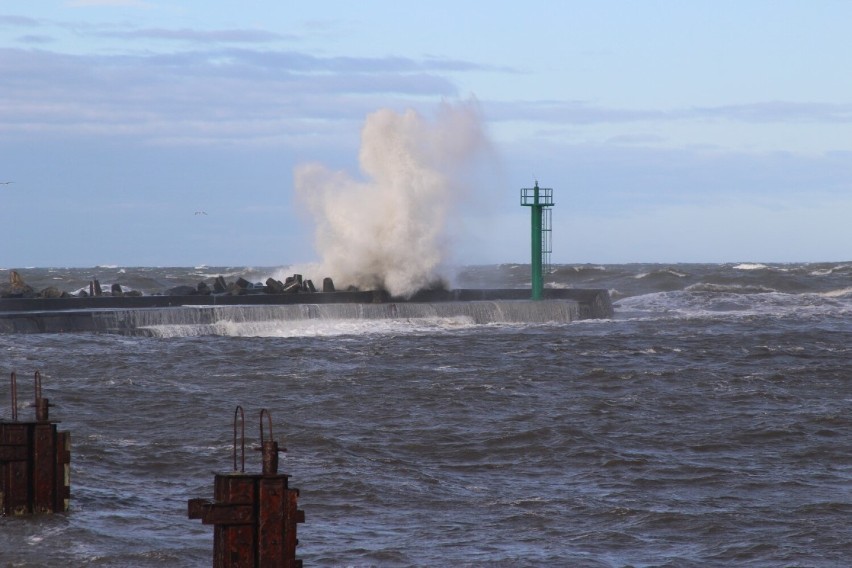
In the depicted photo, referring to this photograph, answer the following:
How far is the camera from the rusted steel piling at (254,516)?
19.4ft

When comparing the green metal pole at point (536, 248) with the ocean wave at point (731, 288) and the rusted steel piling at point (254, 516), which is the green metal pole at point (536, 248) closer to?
the ocean wave at point (731, 288)

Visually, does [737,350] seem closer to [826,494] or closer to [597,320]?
[597,320]

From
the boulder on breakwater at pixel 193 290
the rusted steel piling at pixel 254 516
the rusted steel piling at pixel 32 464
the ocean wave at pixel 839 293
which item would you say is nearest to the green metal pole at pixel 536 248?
the boulder on breakwater at pixel 193 290

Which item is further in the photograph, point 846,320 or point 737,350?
point 846,320

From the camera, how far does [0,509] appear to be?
8211 millimetres

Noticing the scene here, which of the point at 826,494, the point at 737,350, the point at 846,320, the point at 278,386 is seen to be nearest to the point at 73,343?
the point at 278,386

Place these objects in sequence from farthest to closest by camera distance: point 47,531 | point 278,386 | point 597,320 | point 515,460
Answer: point 597,320
point 278,386
point 515,460
point 47,531

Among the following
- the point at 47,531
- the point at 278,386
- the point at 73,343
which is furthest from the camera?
the point at 73,343

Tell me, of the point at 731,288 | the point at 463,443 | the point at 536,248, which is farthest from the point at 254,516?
the point at 731,288

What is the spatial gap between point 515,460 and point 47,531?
4.30 metres

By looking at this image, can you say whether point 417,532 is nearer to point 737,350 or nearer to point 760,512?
point 760,512

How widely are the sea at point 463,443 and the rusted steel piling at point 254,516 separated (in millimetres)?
1534

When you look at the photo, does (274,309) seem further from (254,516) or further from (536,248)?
(254,516)

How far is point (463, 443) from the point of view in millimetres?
11695
